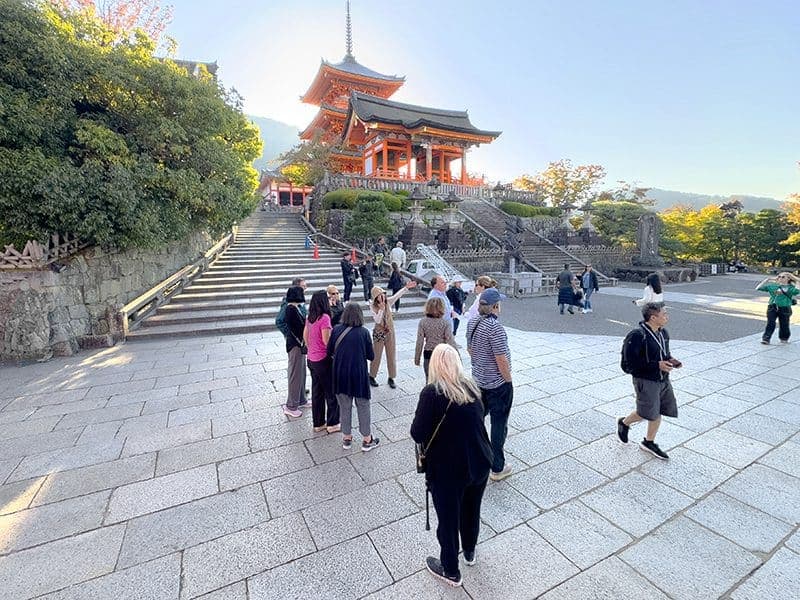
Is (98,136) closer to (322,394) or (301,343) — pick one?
(301,343)

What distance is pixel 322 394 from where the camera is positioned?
14.4ft

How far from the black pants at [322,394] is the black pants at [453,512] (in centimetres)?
219

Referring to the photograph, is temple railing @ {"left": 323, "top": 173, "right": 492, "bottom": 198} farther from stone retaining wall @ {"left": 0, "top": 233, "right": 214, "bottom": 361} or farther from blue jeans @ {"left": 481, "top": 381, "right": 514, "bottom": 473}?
blue jeans @ {"left": 481, "top": 381, "right": 514, "bottom": 473}

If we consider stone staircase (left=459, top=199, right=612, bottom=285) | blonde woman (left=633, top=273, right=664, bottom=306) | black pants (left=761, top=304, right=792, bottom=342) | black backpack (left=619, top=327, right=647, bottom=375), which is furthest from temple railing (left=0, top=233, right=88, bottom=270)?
stone staircase (left=459, top=199, right=612, bottom=285)

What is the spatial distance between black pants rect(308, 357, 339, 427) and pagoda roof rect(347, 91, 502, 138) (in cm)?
2452

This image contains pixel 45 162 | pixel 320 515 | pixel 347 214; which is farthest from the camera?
pixel 347 214

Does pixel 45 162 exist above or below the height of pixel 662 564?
above

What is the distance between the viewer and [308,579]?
8.12 ft

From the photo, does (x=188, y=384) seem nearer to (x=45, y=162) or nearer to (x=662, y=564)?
(x=45, y=162)

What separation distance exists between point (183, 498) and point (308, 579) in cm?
156

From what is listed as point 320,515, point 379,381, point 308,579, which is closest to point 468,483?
point 308,579

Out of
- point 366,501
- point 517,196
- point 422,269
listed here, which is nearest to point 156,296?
point 366,501

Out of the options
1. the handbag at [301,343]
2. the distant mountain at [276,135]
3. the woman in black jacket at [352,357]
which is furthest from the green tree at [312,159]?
the distant mountain at [276,135]

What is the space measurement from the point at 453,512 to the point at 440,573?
0.54 meters
